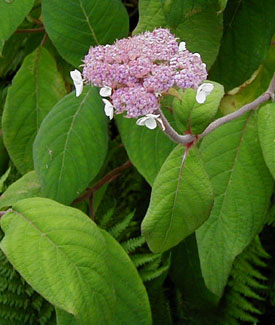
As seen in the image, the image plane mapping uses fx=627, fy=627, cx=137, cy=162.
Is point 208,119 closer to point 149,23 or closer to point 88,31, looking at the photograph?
point 149,23

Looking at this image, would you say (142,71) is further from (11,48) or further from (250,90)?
(11,48)

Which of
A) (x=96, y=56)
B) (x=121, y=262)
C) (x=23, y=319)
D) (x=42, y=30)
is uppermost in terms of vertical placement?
(x=96, y=56)

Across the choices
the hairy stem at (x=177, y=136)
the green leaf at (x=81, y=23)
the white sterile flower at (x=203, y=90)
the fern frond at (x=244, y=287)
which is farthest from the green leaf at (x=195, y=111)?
the fern frond at (x=244, y=287)

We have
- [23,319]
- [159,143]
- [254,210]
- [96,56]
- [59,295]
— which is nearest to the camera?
[96,56]

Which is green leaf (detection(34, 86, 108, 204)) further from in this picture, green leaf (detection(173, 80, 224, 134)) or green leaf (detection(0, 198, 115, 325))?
green leaf (detection(173, 80, 224, 134))

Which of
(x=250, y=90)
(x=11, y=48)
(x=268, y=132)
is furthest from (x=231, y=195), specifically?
(x=11, y=48)

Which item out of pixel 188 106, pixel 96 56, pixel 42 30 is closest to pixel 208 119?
pixel 188 106

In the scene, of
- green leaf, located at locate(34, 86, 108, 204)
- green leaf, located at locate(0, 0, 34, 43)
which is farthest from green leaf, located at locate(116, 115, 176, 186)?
green leaf, located at locate(0, 0, 34, 43)
